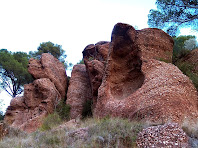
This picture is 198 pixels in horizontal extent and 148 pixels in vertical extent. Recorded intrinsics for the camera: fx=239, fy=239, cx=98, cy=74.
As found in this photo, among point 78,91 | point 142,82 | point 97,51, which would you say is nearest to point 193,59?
point 142,82

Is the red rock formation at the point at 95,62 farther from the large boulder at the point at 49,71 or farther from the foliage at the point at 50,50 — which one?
the foliage at the point at 50,50

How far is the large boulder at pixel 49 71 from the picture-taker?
16391 millimetres

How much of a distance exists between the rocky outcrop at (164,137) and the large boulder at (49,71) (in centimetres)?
1082

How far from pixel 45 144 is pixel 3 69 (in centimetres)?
1608

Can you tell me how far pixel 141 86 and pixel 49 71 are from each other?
8.15 metres

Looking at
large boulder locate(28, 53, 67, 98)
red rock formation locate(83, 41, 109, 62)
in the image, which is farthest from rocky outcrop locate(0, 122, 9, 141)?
red rock formation locate(83, 41, 109, 62)

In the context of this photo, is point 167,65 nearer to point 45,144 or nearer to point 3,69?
point 45,144

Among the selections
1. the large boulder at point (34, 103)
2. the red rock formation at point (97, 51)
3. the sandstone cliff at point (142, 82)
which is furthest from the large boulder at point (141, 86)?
the large boulder at point (34, 103)

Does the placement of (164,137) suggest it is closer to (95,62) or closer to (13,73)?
(95,62)

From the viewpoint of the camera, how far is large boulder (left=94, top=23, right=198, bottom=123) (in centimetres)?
825

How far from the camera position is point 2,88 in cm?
2177

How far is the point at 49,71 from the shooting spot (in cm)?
1648

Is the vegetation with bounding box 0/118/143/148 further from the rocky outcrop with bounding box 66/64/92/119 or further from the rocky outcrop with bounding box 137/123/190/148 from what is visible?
the rocky outcrop with bounding box 66/64/92/119

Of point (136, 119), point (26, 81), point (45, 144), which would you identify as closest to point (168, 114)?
point (136, 119)
